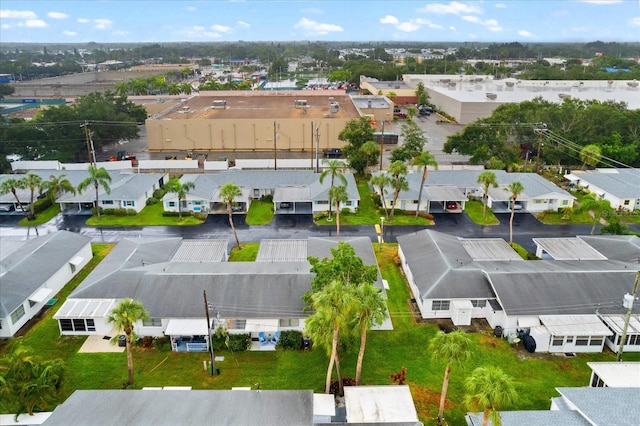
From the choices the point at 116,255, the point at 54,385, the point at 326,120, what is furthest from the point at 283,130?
the point at 54,385

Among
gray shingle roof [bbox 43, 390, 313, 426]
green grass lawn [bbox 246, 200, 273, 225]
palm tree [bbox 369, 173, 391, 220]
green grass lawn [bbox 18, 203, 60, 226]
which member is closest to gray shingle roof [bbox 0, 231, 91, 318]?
green grass lawn [bbox 18, 203, 60, 226]

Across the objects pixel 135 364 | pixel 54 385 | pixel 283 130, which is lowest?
pixel 135 364

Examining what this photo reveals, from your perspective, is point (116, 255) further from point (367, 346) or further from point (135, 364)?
point (367, 346)

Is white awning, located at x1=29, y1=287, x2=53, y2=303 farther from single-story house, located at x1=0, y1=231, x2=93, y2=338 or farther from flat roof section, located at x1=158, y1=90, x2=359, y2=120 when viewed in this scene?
flat roof section, located at x1=158, y1=90, x2=359, y2=120

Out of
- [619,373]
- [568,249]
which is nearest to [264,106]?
[568,249]

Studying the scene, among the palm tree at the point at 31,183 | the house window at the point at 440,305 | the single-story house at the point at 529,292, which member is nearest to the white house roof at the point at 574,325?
the single-story house at the point at 529,292

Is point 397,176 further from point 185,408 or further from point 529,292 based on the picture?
point 185,408
